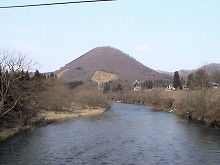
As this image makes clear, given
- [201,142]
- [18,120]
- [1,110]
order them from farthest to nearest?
1. [18,120]
2. [1,110]
3. [201,142]

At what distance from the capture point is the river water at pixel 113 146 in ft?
65.9

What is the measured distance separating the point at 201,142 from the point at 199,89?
22.4 meters

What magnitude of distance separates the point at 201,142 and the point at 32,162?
13.8 meters

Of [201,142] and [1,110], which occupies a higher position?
[1,110]

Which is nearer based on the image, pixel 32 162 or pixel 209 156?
pixel 32 162

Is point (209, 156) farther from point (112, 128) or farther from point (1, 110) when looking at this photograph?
point (1, 110)

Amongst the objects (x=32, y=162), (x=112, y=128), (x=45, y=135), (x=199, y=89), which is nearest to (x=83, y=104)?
(x=199, y=89)

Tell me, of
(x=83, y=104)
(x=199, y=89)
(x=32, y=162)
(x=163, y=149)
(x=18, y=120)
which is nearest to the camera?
(x=32, y=162)

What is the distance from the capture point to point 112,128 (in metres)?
34.8

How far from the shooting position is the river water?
790 inches

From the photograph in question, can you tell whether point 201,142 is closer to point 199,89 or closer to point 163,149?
point 163,149

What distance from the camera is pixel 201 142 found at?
2611 centimetres

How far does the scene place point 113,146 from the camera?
80.6ft

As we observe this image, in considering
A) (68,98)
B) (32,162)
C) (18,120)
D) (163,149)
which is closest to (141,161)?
(163,149)
